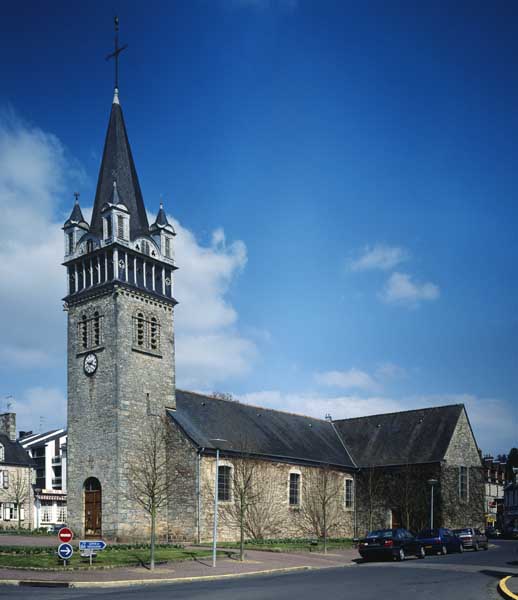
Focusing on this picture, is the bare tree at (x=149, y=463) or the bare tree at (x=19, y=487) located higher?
the bare tree at (x=149, y=463)

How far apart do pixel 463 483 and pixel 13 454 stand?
41.2 metres

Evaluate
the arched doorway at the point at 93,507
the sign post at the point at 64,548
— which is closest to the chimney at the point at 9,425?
the arched doorway at the point at 93,507

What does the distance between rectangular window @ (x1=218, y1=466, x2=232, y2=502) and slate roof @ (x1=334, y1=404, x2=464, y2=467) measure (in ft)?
50.3

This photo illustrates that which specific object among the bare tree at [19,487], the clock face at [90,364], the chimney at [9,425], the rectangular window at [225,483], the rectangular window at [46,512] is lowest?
the rectangular window at [46,512]

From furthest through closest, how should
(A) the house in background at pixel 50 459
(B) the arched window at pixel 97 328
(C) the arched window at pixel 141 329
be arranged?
1. (A) the house in background at pixel 50 459
2. (C) the arched window at pixel 141 329
3. (B) the arched window at pixel 97 328

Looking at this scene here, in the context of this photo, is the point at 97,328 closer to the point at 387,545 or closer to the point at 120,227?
the point at 120,227

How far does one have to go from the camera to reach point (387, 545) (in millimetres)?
30984

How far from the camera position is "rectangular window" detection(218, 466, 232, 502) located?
1674 inches

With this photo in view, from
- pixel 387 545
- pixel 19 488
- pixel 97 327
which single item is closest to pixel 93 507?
pixel 97 327

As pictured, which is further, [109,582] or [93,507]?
[93,507]

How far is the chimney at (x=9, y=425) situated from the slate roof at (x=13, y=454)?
0.78 meters

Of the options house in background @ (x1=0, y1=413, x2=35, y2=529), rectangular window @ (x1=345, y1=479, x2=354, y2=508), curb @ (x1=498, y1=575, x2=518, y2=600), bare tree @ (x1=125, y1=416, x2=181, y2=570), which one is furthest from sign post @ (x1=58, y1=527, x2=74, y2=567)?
house in background @ (x1=0, y1=413, x2=35, y2=529)

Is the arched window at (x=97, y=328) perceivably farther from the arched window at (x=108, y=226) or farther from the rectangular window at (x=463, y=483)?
the rectangular window at (x=463, y=483)

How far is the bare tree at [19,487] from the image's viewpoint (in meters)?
65.2
